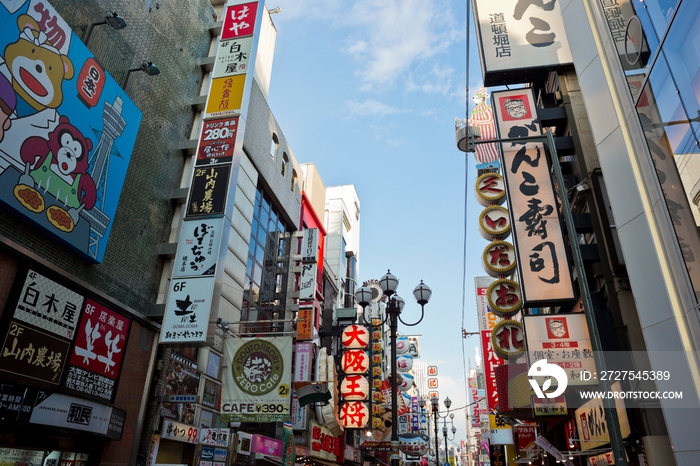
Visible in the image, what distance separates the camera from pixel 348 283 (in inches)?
1848

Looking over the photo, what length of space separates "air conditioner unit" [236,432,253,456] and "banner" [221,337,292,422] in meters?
3.92

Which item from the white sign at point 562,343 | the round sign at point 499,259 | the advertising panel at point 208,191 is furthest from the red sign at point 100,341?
the round sign at point 499,259

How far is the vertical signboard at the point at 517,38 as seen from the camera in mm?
16672

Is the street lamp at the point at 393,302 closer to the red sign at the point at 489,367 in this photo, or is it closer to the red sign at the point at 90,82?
the red sign at the point at 90,82

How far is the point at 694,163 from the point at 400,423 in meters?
44.2

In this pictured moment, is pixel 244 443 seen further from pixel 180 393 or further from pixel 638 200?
pixel 638 200

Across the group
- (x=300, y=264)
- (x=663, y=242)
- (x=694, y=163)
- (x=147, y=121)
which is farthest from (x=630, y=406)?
(x=300, y=264)

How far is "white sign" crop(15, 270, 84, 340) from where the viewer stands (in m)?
10.7

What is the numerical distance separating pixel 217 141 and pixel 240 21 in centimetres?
636

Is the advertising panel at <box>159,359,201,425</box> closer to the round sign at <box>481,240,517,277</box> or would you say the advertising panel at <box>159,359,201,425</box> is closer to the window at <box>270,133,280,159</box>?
the round sign at <box>481,240,517,277</box>

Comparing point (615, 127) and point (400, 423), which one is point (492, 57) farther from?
point (400, 423)

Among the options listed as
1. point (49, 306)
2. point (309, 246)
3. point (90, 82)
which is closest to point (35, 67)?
point (90, 82)

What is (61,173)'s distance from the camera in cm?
1196

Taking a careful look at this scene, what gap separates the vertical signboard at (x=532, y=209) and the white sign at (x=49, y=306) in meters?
12.1
